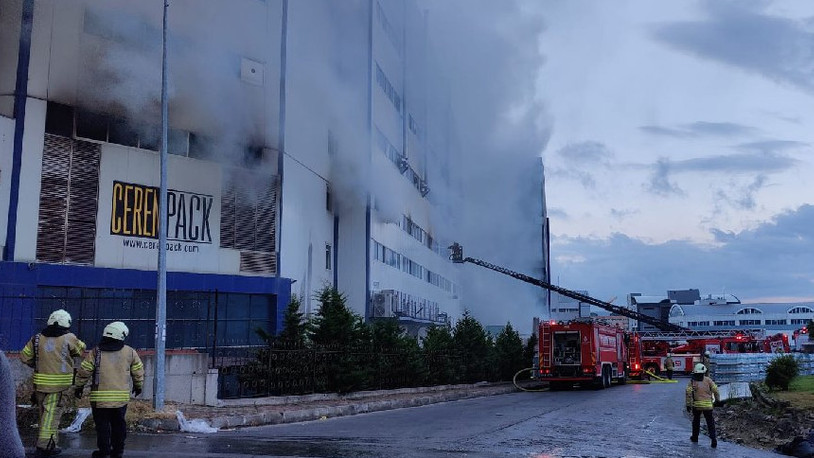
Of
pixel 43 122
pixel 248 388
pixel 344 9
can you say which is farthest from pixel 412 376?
pixel 344 9

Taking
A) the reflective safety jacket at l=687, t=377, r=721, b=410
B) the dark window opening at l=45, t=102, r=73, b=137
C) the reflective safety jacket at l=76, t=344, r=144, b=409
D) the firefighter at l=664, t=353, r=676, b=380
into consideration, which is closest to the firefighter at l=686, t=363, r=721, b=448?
the reflective safety jacket at l=687, t=377, r=721, b=410

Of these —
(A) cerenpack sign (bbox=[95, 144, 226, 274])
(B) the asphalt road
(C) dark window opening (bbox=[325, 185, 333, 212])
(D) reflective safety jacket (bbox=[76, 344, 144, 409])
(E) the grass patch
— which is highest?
(C) dark window opening (bbox=[325, 185, 333, 212])

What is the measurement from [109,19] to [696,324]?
299 ft

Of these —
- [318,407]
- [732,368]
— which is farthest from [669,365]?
[318,407]

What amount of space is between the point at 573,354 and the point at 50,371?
2130 cm

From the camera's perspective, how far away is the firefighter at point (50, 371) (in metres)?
7.26

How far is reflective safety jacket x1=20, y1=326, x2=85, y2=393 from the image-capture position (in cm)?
729

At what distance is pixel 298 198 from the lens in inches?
992

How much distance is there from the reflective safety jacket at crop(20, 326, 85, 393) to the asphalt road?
3.52 feet

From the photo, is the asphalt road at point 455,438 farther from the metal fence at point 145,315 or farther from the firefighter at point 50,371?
the metal fence at point 145,315

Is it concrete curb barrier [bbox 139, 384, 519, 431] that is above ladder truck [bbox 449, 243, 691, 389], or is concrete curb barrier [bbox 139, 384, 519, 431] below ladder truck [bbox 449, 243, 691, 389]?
below

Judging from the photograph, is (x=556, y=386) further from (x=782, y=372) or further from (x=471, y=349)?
(x=782, y=372)

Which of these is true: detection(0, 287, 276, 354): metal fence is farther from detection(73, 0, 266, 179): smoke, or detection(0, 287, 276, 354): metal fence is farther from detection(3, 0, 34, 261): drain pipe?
detection(73, 0, 266, 179): smoke

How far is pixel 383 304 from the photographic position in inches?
1199
